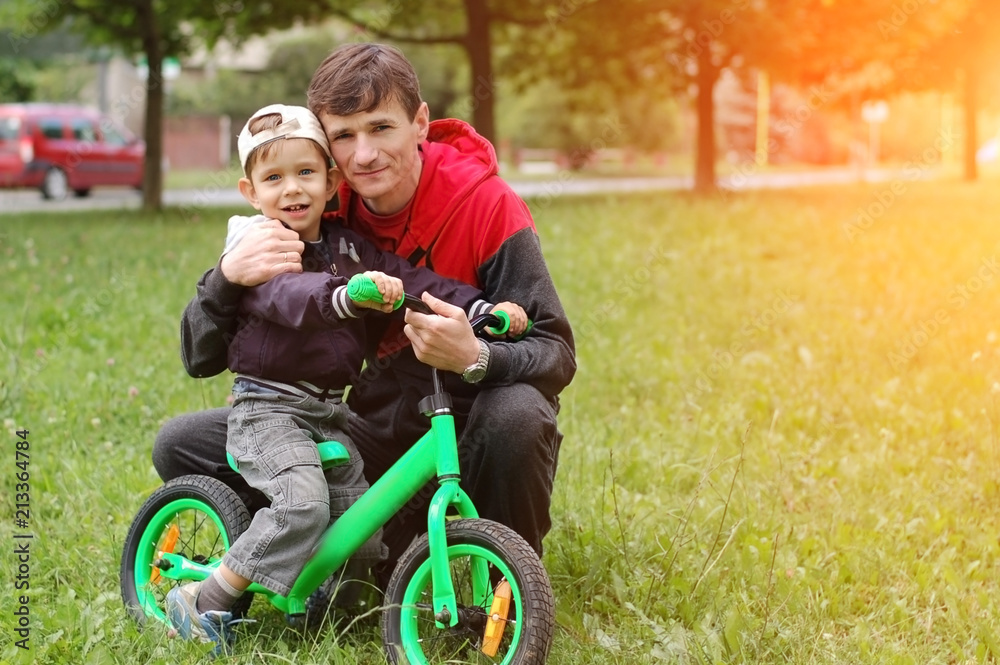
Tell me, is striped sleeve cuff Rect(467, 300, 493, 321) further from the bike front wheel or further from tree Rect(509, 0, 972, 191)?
tree Rect(509, 0, 972, 191)

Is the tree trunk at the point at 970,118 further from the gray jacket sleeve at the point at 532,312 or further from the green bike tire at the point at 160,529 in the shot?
the green bike tire at the point at 160,529

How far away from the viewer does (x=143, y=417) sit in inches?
205

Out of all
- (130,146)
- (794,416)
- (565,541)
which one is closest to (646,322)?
(794,416)

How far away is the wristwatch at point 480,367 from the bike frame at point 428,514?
8cm

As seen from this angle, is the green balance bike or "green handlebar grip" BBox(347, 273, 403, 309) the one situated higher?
"green handlebar grip" BBox(347, 273, 403, 309)

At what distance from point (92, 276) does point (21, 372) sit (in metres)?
3.01

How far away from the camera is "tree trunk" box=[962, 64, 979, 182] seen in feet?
86.2

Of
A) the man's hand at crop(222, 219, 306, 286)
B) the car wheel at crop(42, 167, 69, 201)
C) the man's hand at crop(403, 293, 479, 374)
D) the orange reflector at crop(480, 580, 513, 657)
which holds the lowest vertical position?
the orange reflector at crop(480, 580, 513, 657)

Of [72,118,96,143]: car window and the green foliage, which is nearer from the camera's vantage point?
[72,118,96,143]: car window

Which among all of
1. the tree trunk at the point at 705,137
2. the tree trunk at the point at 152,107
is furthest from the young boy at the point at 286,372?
the tree trunk at the point at 705,137

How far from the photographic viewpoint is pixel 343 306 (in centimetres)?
275

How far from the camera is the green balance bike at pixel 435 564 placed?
273 cm

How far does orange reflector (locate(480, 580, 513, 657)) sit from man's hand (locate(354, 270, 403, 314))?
74cm

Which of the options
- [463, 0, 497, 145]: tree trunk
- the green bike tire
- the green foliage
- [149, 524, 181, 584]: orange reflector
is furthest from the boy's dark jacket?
the green foliage
